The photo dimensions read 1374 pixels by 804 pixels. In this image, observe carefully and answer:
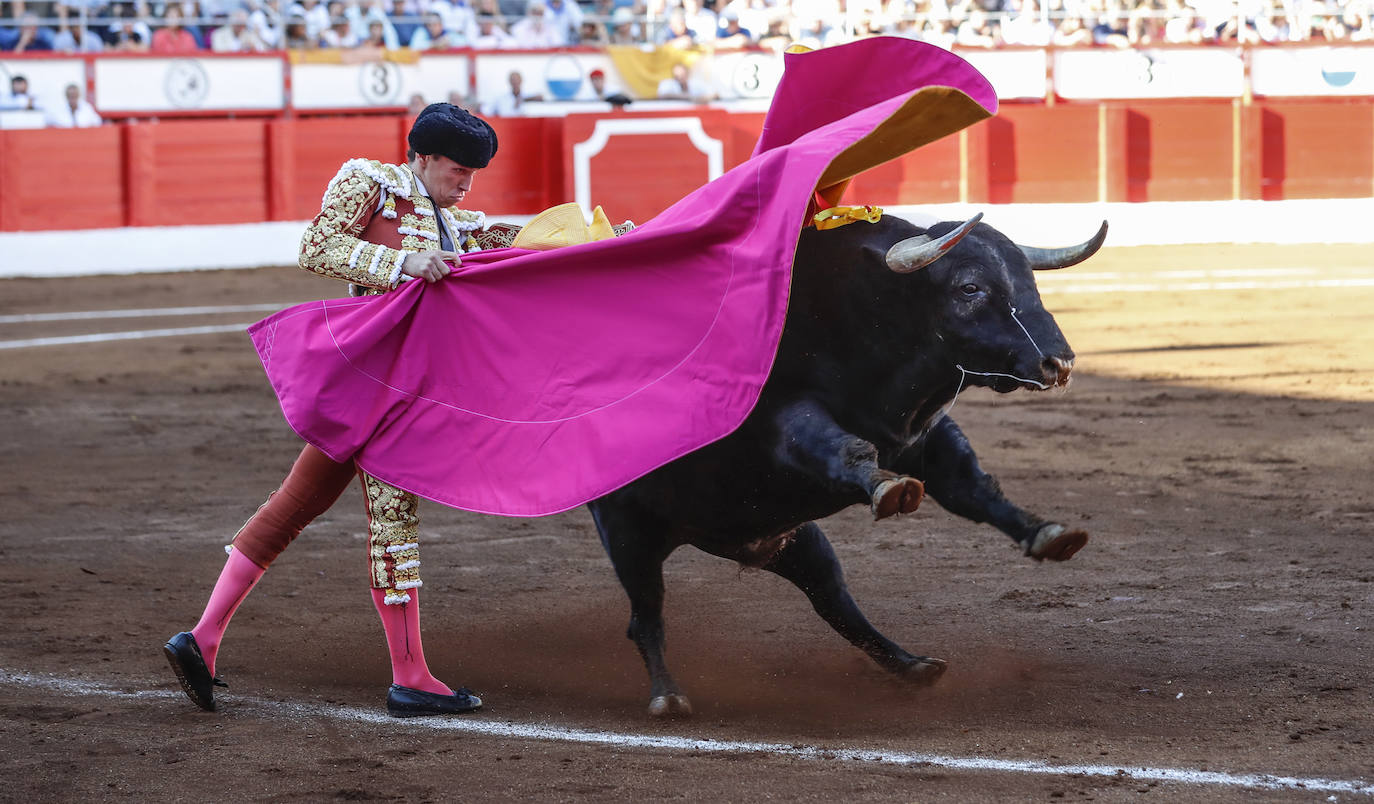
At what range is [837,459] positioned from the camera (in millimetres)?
2748

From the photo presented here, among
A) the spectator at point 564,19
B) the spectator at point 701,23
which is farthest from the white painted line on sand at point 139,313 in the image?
the spectator at point 701,23

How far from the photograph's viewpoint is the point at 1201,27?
14.9m

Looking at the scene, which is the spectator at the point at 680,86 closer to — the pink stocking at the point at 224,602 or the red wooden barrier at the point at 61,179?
the red wooden barrier at the point at 61,179

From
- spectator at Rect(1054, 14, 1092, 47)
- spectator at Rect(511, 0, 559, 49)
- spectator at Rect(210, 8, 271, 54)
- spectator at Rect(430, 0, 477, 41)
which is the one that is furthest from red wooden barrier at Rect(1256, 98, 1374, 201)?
spectator at Rect(210, 8, 271, 54)

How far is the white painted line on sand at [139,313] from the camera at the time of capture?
10.1 m

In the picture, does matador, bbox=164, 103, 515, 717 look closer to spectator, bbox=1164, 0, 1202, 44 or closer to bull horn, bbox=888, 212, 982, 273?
bull horn, bbox=888, 212, 982, 273

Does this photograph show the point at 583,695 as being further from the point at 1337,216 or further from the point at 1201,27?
the point at 1201,27

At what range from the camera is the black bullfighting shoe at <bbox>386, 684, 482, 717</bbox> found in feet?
10.4

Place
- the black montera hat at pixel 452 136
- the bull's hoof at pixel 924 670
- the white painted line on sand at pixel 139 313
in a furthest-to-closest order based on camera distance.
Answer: the white painted line on sand at pixel 139 313
the bull's hoof at pixel 924 670
the black montera hat at pixel 452 136

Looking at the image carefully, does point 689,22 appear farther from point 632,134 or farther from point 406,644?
point 406,644

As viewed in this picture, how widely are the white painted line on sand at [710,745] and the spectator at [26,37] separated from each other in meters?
10.3

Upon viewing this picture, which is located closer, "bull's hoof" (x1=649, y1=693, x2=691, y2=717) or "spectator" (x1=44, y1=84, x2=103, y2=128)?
"bull's hoof" (x1=649, y1=693, x2=691, y2=717)

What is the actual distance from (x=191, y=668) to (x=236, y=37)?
10.9m

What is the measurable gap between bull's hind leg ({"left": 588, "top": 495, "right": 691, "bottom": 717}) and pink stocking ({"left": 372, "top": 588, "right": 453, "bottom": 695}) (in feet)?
1.29
